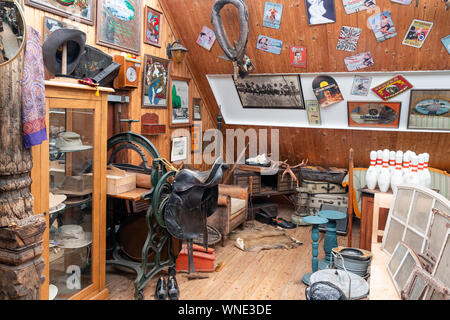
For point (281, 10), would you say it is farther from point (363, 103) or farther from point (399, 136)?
point (399, 136)

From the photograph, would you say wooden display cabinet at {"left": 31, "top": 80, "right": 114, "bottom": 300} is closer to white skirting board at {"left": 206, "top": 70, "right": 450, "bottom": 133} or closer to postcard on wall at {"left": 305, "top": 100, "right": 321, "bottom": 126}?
white skirting board at {"left": 206, "top": 70, "right": 450, "bottom": 133}

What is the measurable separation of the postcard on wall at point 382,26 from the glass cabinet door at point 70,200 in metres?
2.97

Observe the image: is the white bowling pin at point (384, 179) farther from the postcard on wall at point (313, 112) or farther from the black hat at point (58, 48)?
the black hat at point (58, 48)

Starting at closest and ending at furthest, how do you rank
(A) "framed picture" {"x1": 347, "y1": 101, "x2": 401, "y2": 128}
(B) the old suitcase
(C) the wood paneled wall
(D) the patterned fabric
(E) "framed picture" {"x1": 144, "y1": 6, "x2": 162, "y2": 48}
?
(D) the patterned fabric < (C) the wood paneled wall < (E) "framed picture" {"x1": 144, "y1": 6, "x2": 162, "y2": 48} < (A) "framed picture" {"x1": 347, "y1": 101, "x2": 401, "y2": 128} < (B) the old suitcase

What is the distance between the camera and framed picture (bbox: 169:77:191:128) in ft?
16.1

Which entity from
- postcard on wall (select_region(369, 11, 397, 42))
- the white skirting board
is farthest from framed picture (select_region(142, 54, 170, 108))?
postcard on wall (select_region(369, 11, 397, 42))

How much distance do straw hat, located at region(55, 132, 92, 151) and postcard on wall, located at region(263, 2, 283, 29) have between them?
102 inches

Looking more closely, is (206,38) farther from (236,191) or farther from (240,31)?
(236,191)

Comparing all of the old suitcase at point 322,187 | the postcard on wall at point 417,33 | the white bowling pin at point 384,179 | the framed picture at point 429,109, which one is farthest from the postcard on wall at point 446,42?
the old suitcase at point 322,187

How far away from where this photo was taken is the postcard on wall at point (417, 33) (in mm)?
3773

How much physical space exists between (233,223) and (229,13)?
8.13 feet

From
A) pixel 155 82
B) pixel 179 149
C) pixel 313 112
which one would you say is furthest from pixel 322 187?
pixel 155 82

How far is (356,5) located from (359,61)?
681 mm

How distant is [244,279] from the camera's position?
3.62 m
